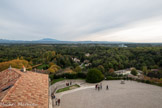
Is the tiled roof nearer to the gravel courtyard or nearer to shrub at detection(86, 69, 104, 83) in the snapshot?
the gravel courtyard

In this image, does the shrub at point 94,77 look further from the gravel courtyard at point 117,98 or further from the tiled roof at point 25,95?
the tiled roof at point 25,95

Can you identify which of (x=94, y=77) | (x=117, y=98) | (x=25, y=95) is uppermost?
(x=25, y=95)

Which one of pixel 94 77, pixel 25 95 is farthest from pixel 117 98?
pixel 25 95

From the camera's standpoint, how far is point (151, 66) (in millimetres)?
41938

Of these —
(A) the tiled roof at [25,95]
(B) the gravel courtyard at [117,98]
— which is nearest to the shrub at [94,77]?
(B) the gravel courtyard at [117,98]

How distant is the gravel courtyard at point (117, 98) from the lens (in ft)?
42.5

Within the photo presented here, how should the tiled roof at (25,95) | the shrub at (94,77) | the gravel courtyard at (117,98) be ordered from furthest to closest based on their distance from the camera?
1. the shrub at (94,77)
2. the gravel courtyard at (117,98)
3. the tiled roof at (25,95)

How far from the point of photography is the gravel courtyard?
1296cm

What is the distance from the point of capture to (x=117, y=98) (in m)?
14.6

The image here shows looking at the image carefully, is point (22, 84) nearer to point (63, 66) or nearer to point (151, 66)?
point (63, 66)

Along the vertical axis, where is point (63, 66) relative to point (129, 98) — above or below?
below

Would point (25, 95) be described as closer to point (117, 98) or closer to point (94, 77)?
point (117, 98)

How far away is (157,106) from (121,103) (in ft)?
13.8

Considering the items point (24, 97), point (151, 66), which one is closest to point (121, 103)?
point (24, 97)
